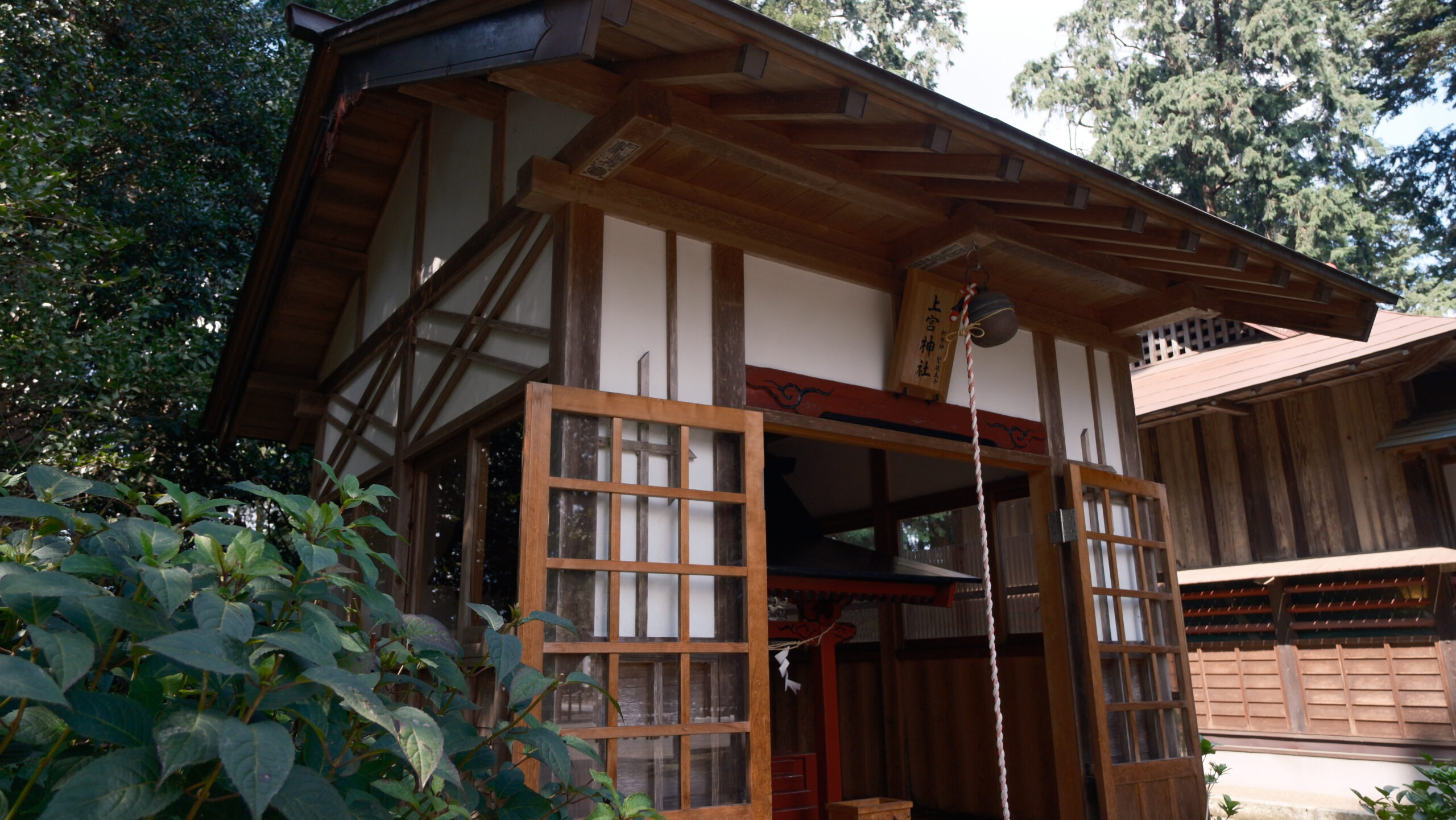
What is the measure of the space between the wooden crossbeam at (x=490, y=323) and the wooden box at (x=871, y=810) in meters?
2.29

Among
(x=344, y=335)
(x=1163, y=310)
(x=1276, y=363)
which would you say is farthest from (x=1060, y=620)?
(x=344, y=335)

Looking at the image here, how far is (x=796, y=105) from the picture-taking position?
3.39m

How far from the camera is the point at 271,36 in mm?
13016

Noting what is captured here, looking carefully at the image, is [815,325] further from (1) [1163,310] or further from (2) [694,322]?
(1) [1163,310]

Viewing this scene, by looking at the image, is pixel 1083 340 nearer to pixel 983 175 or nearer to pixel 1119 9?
pixel 983 175

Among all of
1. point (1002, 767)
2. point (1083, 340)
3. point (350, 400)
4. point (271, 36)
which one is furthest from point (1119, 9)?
point (1002, 767)

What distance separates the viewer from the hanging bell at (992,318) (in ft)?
14.8

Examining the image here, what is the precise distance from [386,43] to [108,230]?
214 inches

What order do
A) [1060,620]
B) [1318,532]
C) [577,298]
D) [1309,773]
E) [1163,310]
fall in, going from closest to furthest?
[577,298]
[1060,620]
[1163,310]
[1309,773]
[1318,532]

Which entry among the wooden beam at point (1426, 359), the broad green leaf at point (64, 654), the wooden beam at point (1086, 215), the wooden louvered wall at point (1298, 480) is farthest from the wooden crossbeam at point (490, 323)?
the wooden louvered wall at point (1298, 480)

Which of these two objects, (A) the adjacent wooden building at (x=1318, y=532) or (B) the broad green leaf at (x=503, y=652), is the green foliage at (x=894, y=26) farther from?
(B) the broad green leaf at (x=503, y=652)

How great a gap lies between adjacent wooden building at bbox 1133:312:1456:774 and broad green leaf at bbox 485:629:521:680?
8029 mm

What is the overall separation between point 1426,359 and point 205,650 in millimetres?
8860

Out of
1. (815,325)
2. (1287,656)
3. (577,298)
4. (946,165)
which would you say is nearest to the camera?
(577,298)
